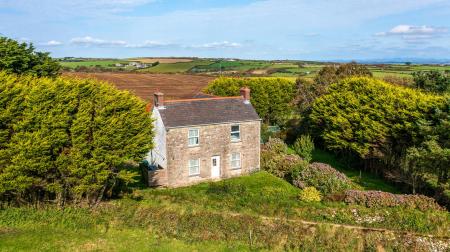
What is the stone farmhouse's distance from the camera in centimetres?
2805

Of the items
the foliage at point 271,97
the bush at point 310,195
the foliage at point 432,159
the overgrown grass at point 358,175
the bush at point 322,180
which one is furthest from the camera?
the foliage at point 271,97

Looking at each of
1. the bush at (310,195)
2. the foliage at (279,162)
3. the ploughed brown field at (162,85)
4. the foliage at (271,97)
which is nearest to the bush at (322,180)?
the foliage at (279,162)

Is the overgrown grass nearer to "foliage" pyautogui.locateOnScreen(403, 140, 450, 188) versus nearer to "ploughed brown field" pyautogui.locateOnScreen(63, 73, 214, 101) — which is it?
"foliage" pyautogui.locateOnScreen(403, 140, 450, 188)

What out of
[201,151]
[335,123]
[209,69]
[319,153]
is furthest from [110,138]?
[209,69]

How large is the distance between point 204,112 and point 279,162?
795cm

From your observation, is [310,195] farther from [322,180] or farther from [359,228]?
[359,228]

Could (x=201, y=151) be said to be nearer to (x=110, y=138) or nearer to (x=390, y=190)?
(x=110, y=138)

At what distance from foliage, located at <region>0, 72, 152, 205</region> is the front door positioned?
789cm

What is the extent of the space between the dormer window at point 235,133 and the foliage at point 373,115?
30.5 feet

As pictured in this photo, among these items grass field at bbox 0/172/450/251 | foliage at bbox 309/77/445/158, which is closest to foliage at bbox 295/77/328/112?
foliage at bbox 309/77/445/158

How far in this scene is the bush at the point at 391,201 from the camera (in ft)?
73.8

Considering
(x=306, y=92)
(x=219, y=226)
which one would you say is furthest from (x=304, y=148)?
(x=306, y=92)

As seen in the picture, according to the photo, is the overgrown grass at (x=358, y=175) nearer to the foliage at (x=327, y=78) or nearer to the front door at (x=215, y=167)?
the front door at (x=215, y=167)

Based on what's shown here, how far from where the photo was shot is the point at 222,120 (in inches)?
1160
